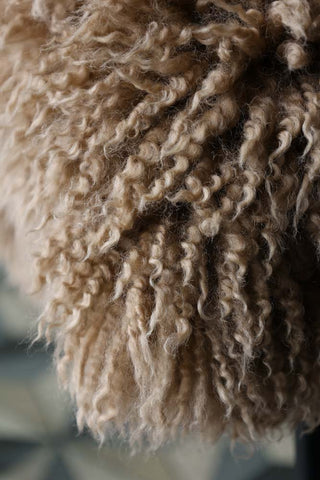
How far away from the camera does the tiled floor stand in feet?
2.55

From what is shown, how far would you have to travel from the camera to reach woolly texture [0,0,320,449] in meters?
0.36

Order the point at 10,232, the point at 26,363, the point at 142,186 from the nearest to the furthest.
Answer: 1. the point at 142,186
2. the point at 10,232
3. the point at 26,363

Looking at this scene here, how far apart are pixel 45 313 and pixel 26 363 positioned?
412 mm

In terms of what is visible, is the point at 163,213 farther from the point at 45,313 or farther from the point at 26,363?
the point at 26,363

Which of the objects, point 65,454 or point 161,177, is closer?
Answer: point 161,177

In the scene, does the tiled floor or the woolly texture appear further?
the tiled floor

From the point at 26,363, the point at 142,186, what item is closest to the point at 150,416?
the point at 142,186

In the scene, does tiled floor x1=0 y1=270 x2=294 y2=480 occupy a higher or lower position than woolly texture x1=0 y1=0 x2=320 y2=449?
lower

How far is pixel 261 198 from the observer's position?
1.20 feet

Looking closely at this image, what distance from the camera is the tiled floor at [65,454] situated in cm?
78

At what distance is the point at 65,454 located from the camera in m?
Result: 0.80

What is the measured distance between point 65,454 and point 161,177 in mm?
557

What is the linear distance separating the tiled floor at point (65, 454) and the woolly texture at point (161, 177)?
16.3 inches

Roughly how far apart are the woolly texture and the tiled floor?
1.36 ft
